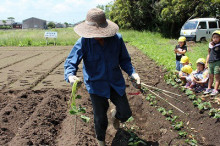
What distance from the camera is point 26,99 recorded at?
15.4ft

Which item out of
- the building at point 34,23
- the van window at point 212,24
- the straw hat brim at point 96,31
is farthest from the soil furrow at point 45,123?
the building at point 34,23

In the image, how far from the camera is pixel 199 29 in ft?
47.7

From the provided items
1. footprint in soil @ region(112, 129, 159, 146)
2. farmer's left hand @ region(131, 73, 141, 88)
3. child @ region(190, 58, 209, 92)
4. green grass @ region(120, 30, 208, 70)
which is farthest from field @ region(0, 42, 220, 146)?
green grass @ region(120, 30, 208, 70)

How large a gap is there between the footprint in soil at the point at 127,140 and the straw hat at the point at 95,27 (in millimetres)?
1420

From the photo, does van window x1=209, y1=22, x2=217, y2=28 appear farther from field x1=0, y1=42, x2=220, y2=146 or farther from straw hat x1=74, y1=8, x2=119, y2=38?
straw hat x1=74, y1=8, x2=119, y2=38

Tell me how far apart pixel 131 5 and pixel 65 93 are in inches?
756

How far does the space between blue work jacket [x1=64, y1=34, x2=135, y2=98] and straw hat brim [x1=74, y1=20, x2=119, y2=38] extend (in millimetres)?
130

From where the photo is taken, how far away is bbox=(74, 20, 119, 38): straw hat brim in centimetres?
239

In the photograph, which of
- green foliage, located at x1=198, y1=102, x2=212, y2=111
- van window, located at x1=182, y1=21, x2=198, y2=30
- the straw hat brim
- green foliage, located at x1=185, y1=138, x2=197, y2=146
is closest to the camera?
the straw hat brim

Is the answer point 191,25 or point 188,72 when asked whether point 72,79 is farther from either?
point 191,25

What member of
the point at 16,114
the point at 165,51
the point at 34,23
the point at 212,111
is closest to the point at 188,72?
the point at 212,111

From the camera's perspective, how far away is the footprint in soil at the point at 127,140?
9.86ft

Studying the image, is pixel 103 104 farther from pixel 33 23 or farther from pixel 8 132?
pixel 33 23

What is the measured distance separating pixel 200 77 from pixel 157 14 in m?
18.3
